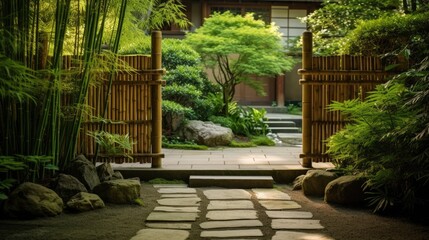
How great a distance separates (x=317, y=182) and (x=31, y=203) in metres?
3.37

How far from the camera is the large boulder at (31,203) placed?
199 inches

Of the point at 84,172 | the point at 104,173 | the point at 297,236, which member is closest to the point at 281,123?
the point at 104,173

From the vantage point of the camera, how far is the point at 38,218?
16.7ft

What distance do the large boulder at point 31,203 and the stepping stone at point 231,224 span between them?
1599 millimetres

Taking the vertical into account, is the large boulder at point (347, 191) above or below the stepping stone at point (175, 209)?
above

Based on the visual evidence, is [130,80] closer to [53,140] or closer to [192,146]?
[53,140]

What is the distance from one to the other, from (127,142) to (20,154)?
5.60 ft

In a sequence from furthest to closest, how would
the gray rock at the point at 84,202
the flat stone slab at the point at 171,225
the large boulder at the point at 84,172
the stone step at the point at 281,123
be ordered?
the stone step at the point at 281,123, the large boulder at the point at 84,172, the gray rock at the point at 84,202, the flat stone slab at the point at 171,225

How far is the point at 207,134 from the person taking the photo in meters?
10.6

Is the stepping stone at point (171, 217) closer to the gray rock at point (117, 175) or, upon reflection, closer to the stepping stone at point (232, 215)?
the stepping stone at point (232, 215)

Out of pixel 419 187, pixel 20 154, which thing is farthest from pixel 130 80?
pixel 419 187

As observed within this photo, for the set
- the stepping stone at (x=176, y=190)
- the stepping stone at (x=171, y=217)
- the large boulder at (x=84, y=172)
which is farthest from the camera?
the stepping stone at (x=176, y=190)

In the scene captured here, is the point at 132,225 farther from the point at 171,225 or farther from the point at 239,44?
the point at 239,44

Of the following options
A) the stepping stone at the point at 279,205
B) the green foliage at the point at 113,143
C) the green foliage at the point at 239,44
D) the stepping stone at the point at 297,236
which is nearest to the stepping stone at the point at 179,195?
the stepping stone at the point at 279,205
